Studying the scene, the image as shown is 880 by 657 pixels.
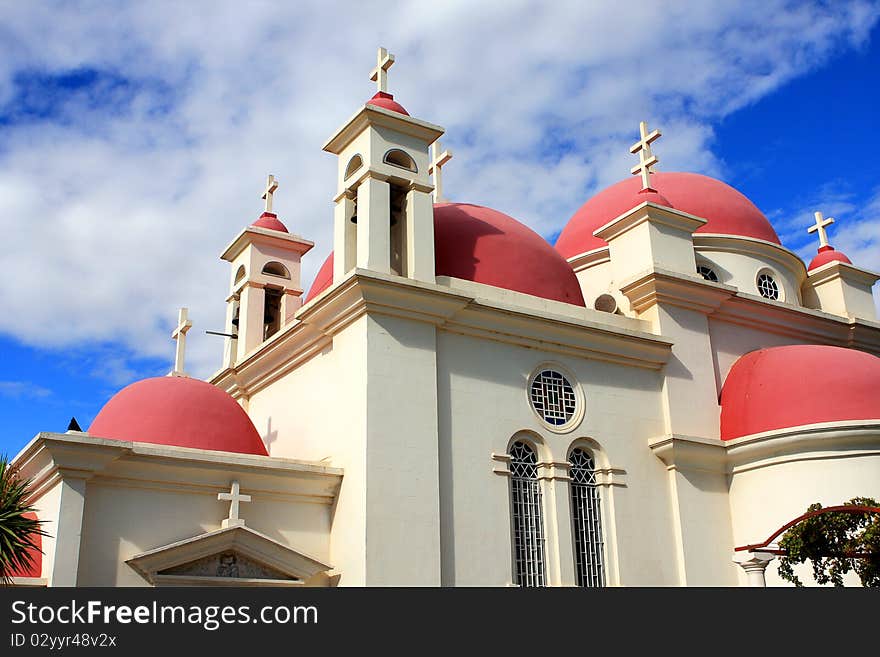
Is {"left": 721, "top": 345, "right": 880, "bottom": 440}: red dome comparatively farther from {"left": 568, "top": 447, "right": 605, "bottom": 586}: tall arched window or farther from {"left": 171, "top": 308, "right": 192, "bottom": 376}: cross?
{"left": 171, "top": 308, "right": 192, "bottom": 376}: cross

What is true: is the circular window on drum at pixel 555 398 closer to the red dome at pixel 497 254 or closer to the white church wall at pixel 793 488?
the red dome at pixel 497 254

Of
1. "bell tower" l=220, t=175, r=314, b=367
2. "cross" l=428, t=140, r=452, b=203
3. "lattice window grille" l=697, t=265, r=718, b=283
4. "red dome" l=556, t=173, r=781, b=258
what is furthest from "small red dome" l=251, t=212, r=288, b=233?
"lattice window grille" l=697, t=265, r=718, b=283

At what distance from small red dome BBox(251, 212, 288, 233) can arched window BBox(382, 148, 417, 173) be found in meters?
4.87

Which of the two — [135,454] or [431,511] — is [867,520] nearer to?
[431,511]

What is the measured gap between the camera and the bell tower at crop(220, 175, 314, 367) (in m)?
17.7

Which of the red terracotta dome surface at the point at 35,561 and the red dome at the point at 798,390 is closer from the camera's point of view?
the red terracotta dome surface at the point at 35,561

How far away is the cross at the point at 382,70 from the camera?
15.0m

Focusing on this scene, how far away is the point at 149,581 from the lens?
1128 centimetres

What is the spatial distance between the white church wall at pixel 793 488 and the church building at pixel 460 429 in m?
0.03

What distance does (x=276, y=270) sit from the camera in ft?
60.1

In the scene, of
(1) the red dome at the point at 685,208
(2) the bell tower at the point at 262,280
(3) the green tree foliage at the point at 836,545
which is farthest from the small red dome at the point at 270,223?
(3) the green tree foliage at the point at 836,545

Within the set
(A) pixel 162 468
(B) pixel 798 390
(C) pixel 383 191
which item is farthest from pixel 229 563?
(B) pixel 798 390
